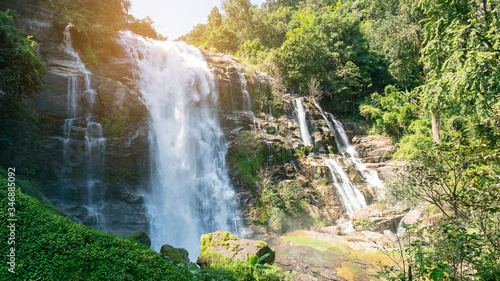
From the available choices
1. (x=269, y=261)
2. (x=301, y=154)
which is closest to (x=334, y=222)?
(x=301, y=154)

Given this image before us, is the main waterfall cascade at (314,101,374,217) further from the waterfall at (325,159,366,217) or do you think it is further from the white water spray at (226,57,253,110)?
the white water spray at (226,57,253,110)

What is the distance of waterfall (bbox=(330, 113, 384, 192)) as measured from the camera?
709 inches

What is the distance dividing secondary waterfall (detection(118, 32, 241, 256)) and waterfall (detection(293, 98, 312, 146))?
783 cm

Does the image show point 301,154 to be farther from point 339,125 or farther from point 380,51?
point 380,51

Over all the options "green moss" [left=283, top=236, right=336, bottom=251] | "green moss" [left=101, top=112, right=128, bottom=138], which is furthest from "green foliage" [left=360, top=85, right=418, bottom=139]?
"green moss" [left=101, top=112, right=128, bottom=138]

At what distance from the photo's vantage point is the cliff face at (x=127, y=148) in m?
12.0

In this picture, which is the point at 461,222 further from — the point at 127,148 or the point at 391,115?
the point at 391,115

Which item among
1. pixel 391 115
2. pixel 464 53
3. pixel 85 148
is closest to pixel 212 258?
pixel 85 148

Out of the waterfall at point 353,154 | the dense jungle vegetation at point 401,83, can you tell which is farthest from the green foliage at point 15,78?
the waterfall at point 353,154

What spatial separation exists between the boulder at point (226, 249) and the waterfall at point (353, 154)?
12.0m

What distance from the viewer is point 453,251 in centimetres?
311

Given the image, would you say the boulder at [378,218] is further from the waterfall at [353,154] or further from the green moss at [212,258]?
the green moss at [212,258]

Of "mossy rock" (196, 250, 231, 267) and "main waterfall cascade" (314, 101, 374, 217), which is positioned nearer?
"mossy rock" (196, 250, 231, 267)

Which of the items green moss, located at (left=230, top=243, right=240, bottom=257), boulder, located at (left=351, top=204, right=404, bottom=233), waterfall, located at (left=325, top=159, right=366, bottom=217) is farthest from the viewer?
waterfall, located at (left=325, top=159, right=366, bottom=217)
